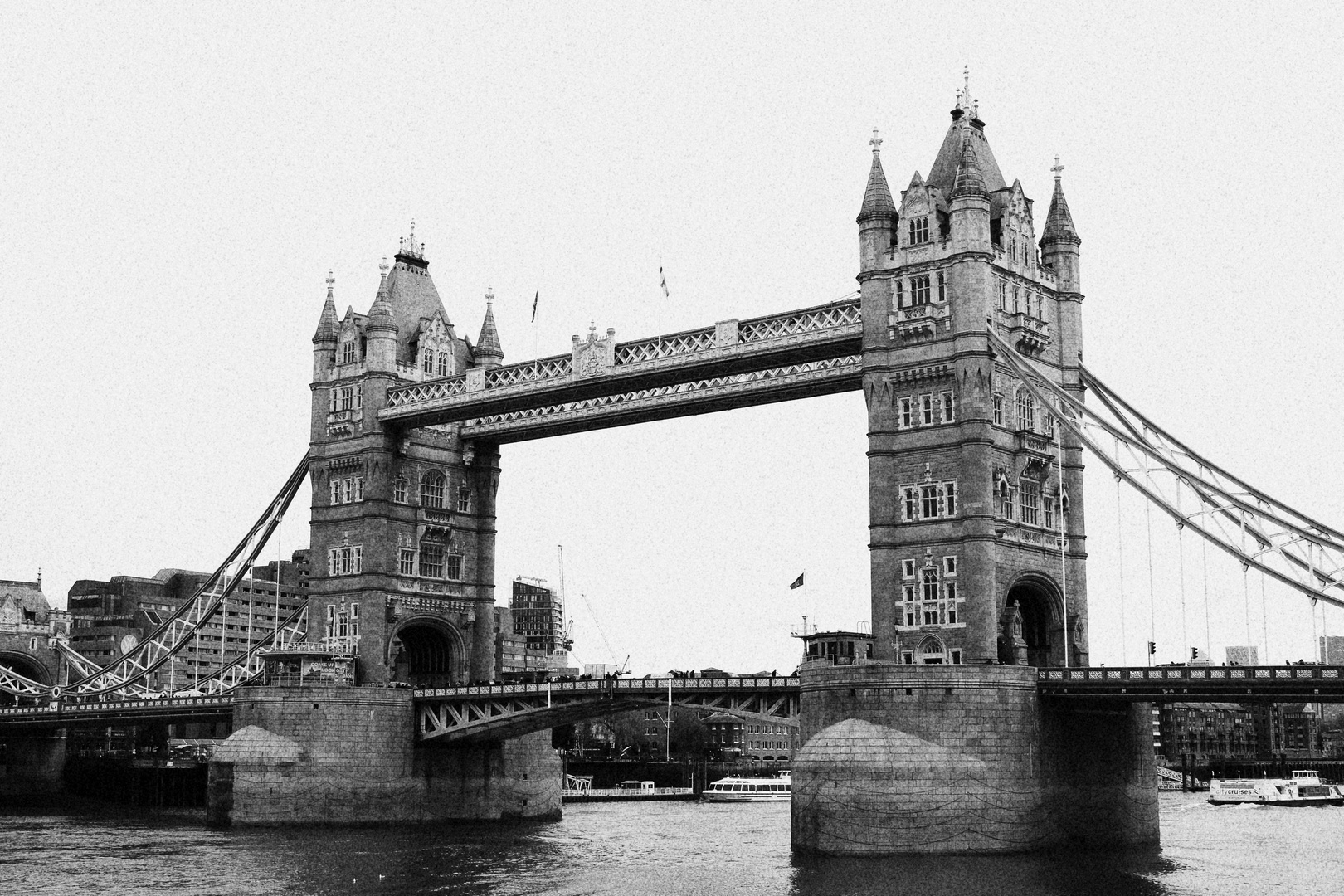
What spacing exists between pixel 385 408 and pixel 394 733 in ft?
73.8

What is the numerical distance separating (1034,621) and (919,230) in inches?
875

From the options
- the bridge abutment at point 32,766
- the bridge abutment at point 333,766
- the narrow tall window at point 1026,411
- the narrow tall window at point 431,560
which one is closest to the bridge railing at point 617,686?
the bridge abutment at point 333,766

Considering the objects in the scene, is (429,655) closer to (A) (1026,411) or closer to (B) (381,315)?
(B) (381,315)

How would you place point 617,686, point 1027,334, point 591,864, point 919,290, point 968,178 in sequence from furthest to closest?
point 617,686 → point 1027,334 → point 919,290 → point 968,178 → point 591,864

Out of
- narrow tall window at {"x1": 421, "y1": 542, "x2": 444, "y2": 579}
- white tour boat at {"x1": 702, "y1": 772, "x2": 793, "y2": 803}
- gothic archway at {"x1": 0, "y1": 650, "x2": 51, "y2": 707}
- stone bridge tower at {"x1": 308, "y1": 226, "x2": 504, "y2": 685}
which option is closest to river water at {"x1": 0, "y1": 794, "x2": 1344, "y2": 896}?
stone bridge tower at {"x1": 308, "y1": 226, "x2": 504, "y2": 685}

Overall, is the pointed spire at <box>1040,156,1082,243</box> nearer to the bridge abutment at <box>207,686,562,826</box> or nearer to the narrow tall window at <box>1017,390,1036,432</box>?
the narrow tall window at <box>1017,390,1036,432</box>

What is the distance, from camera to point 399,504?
116 m

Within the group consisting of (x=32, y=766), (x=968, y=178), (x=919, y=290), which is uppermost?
(x=968, y=178)

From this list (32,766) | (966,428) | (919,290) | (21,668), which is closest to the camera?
(966,428)

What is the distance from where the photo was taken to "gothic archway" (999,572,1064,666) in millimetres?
87125

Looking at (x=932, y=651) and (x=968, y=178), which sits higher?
(x=968, y=178)

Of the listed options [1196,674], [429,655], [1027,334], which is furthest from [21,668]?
[1196,674]

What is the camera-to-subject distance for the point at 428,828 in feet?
337

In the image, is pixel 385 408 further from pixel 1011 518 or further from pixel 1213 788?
pixel 1213 788
